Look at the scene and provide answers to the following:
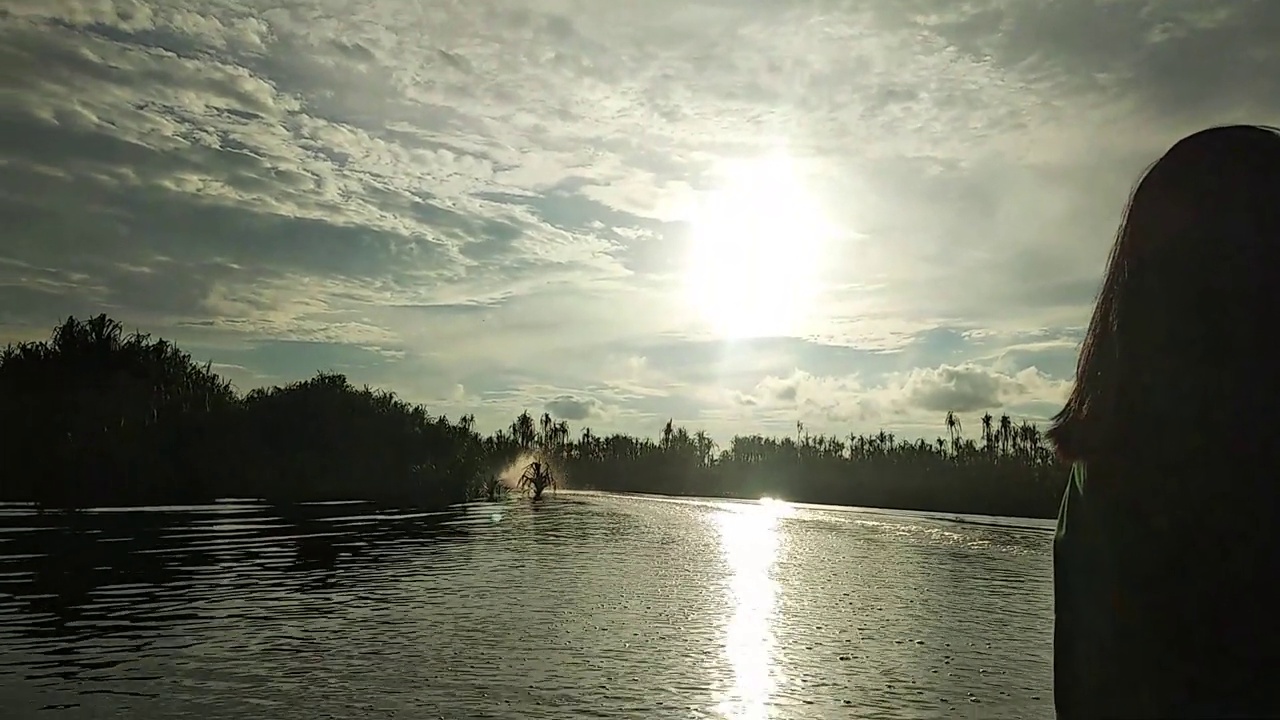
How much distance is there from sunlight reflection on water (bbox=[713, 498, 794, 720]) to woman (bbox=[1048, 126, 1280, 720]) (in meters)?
11.9

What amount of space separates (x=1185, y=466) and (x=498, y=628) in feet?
63.0

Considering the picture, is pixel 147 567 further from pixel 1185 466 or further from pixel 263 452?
pixel 263 452

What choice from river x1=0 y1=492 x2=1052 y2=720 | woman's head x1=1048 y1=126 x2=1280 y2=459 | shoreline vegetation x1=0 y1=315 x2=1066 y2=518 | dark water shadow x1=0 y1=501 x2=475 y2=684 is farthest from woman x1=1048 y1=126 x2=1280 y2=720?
shoreline vegetation x1=0 y1=315 x2=1066 y2=518

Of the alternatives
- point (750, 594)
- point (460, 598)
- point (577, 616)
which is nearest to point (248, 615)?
point (460, 598)

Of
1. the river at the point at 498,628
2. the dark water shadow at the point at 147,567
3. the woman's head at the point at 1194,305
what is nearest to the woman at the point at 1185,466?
the woman's head at the point at 1194,305

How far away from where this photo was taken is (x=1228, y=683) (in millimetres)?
2279

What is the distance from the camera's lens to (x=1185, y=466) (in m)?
2.35

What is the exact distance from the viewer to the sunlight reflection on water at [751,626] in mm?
14797

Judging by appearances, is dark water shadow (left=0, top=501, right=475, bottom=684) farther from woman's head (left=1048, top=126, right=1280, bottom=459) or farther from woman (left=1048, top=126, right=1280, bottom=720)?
woman's head (left=1048, top=126, right=1280, bottom=459)

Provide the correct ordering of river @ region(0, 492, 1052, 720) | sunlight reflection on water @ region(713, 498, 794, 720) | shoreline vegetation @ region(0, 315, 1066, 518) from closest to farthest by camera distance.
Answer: river @ region(0, 492, 1052, 720) < sunlight reflection on water @ region(713, 498, 794, 720) < shoreline vegetation @ region(0, 315, 1066, 518)

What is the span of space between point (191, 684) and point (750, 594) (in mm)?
16586

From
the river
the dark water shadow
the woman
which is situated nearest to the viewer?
the woman

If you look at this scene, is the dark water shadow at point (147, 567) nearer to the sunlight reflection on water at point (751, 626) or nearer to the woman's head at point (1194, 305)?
the sunlight reflection on water at point (751, 626)

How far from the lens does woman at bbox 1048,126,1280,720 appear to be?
2268 mm
